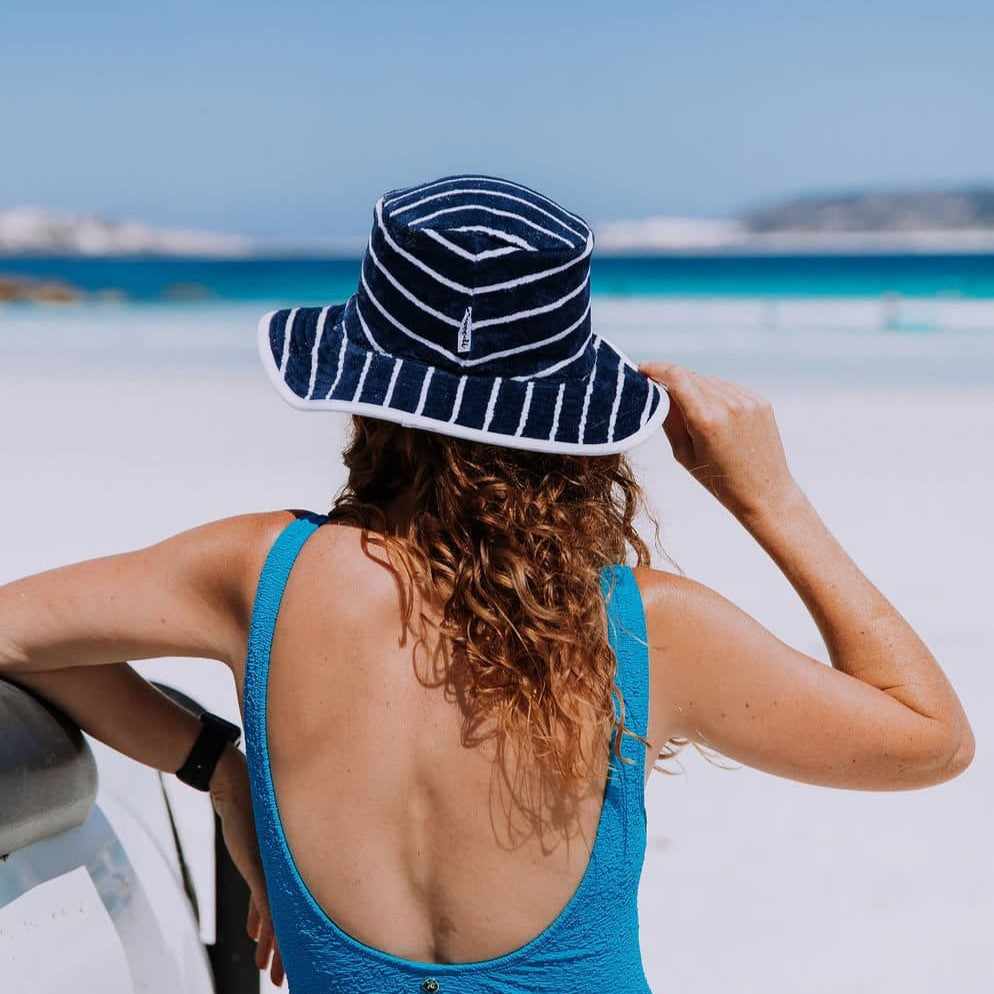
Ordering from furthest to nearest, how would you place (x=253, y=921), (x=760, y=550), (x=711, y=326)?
(x=711, y=326), (x=760, y=550), (x=253, y=921)

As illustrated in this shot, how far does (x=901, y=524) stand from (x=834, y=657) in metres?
4.97

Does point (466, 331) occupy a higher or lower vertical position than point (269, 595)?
higher

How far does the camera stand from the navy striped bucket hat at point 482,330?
1.14 m

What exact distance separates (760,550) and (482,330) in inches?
184

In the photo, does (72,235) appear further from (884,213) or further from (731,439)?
(731,439)

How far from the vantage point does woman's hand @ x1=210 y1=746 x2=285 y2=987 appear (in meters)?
1.60

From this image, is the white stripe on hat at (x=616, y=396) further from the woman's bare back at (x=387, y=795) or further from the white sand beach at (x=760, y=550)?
the white sand beach at (x=760, y=550)

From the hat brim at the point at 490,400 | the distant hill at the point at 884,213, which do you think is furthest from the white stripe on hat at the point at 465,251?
the distant hill at the point at 884,213

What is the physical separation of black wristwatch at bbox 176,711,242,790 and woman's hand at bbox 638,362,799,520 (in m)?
0.70

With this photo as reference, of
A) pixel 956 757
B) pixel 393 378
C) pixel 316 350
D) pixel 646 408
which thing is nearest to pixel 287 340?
pixel 316 350

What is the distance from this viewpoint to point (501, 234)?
1137 mm

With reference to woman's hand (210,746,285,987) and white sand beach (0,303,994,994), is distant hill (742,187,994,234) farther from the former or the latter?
woman's hand (210,746,285,987)

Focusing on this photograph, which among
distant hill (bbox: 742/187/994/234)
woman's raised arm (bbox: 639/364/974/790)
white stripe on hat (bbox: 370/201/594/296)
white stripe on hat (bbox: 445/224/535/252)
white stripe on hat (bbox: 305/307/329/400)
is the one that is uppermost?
distant hill (bbox: 742/187/994/234)

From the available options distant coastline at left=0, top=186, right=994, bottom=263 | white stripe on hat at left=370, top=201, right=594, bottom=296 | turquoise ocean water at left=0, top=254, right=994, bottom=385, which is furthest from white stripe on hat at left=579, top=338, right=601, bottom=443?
distant coastline at left=0, top=186, right=994, bottom=263
